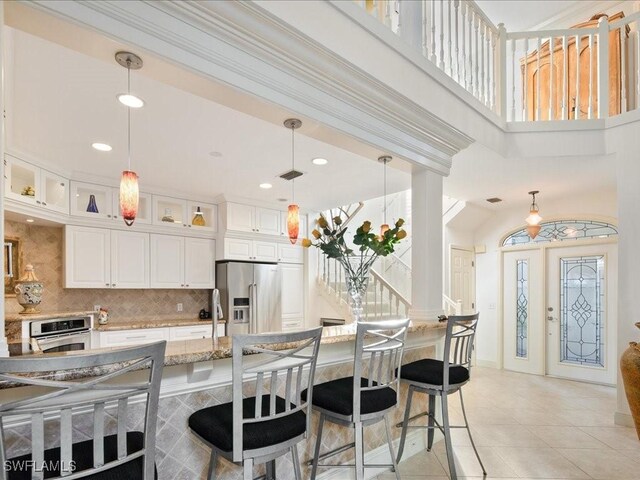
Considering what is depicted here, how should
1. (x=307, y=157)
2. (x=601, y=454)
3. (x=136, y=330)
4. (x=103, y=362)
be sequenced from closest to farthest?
(x=103, y=362) < (x=601, y=454) < (x=307, y=157) < (x=136, y=330)

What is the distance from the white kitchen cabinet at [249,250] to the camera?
5.43 m

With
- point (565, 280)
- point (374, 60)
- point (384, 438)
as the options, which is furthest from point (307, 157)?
point (565, 280)

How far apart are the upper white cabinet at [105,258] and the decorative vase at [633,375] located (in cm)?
517

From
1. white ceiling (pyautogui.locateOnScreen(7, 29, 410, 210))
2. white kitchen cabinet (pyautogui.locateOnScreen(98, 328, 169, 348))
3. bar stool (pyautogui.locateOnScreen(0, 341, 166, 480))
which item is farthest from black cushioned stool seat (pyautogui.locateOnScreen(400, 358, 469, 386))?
white kitchen cabinet (pyautogui.locateOnScreen(98, 328, 169, 348))

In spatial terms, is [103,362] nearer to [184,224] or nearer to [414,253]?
[414,253]

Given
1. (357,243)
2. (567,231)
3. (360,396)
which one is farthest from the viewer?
(567,231)

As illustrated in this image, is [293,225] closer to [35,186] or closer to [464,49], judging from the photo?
[464,49]

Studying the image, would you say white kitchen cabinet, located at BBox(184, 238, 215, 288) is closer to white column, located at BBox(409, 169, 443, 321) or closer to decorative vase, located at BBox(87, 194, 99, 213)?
decorative vase, located at BBox(87, 194, 99, 213)

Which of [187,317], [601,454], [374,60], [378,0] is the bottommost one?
[601,454]

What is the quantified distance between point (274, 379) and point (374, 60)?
2107 millimetres

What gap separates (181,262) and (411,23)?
4.03 m

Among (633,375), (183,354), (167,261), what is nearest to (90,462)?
(183,354)

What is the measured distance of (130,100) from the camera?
258cm

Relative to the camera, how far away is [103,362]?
3.49 feet
